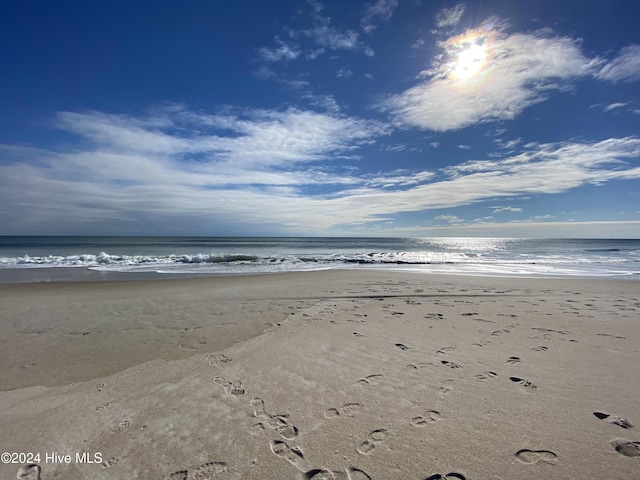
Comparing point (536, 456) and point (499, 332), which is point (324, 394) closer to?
point (536, 456)

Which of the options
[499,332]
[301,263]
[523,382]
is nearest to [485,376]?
[523,382]

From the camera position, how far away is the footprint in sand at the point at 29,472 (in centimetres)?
232

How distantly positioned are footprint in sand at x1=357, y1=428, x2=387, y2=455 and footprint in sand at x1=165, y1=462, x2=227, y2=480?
116 cm

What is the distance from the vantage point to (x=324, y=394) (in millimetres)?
3445

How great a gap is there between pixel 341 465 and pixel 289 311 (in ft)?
17.4

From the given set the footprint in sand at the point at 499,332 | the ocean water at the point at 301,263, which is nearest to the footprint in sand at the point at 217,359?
the footprint in sand at the point at 499,332

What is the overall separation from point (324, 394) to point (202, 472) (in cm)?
150

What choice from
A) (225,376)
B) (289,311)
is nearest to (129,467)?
(225,376)

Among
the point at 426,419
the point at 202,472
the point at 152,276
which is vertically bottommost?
the point at 152,276

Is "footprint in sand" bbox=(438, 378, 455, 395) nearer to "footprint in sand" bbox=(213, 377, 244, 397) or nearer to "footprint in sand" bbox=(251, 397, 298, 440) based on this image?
"footprint in sand" bbox=(251, 397, 298, 440)

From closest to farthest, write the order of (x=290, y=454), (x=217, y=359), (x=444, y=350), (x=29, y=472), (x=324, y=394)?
(x=29, y=472), (x=290, y=454), (x=324, y=394), (x=217, y=359), (x=444, y=350)

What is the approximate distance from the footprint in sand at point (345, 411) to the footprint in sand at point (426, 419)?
0.58m

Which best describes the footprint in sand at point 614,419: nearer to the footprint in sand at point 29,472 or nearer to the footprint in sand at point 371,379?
the footprint in sand at point 371,379

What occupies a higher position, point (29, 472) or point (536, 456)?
point (536, 456)
